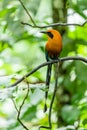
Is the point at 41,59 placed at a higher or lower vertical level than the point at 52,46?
lower

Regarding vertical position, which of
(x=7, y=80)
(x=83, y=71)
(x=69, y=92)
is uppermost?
(x=7, y=80)

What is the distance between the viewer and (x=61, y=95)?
7.28ft

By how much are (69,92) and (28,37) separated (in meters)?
0.33

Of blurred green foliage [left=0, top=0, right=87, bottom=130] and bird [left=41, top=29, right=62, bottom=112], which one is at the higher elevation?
bird [left=41, top=29, right=62, bottom=112]

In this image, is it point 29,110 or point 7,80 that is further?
point 29,110

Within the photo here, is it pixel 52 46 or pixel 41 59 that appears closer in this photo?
pixel 52 46

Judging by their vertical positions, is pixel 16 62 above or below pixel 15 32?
below

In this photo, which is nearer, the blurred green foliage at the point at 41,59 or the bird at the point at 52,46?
the bird at the point at 52,46

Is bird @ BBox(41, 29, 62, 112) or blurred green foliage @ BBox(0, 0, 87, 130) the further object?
blurred green foliage @ BBox(0, 0, 87, 130)

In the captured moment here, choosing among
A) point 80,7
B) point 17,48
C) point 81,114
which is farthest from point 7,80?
point 17,48

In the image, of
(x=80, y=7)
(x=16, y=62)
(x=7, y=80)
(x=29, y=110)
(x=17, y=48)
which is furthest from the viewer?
(x=17, y=48)

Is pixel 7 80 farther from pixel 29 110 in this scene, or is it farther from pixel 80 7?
pixel 29 110

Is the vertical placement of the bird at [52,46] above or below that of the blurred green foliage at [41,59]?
above

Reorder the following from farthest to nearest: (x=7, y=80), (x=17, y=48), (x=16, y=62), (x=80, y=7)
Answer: (x=17, y=48), (x=16, y=62), (x=80, y=7), (x=7, y=80)
